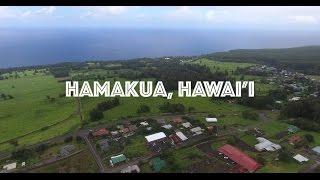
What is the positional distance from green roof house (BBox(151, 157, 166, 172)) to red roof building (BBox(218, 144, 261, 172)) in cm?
272

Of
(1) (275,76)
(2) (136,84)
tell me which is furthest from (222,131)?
(1) (275,76)

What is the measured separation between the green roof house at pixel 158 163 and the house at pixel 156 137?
5.41 feet

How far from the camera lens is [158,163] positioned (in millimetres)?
13039

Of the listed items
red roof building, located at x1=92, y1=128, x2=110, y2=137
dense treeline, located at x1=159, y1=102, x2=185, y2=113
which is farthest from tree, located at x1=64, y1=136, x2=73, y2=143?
dense treeline, located at x1=159, y1=102, x2=185, y2=113

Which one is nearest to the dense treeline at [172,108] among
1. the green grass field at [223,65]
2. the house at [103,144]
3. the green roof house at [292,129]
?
the house at [103,144]

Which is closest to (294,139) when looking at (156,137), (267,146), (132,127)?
(267,146)

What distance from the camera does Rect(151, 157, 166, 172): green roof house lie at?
41.8ft

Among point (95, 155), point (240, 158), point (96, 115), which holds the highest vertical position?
point (96, 115)

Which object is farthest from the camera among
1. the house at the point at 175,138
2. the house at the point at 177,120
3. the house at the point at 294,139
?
the house at the point at 177,120

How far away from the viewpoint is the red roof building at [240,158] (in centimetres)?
1266

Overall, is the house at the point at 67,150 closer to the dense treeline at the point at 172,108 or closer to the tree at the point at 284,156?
the dense treeline at the point at 172,108

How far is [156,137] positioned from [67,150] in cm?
413

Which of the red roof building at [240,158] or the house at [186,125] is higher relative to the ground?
the house at [186,125]

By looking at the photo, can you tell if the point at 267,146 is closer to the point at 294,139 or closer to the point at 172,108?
the point at 294,139
